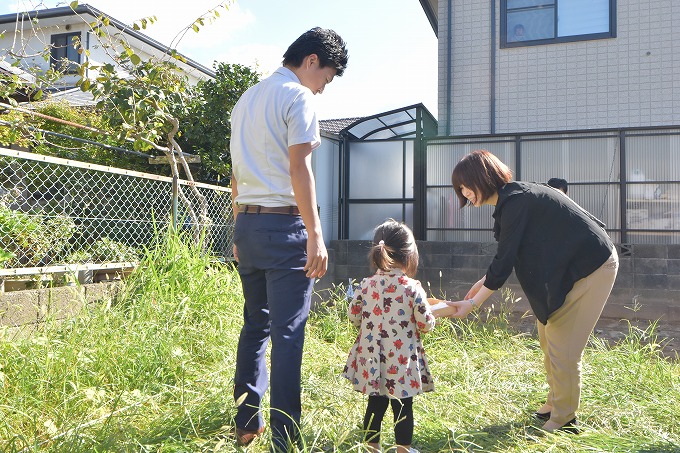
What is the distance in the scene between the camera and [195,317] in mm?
3975

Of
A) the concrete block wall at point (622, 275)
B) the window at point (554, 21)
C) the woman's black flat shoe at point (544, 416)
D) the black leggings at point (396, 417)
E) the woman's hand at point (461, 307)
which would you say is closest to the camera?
the black leggings at point (396, 417)

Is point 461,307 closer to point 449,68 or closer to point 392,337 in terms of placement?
point 392,337

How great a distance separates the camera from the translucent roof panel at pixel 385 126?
30.5ft

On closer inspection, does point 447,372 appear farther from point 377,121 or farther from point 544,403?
point 377,121

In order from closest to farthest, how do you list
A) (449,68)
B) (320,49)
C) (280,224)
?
1. (280,224)
2. (320,49)
3. (449,68)

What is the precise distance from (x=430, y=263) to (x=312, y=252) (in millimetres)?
6044

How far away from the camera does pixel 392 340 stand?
2.57 metres

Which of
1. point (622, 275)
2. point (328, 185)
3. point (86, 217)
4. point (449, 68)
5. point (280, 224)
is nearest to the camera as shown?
point (280, 224)

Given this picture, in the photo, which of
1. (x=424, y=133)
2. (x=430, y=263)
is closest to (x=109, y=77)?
(x=430, y=263)

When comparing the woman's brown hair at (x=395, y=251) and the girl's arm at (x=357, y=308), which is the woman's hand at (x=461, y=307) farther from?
the girl's arm at (x=357, y=308)

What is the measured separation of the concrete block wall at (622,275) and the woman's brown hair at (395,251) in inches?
160

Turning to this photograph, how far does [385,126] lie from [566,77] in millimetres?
2858

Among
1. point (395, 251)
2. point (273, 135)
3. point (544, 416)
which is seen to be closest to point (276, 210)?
point (273, 135)

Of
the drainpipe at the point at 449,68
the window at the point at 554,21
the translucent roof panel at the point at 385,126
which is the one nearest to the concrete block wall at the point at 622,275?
the translucent roof panel at the point at 385,126
